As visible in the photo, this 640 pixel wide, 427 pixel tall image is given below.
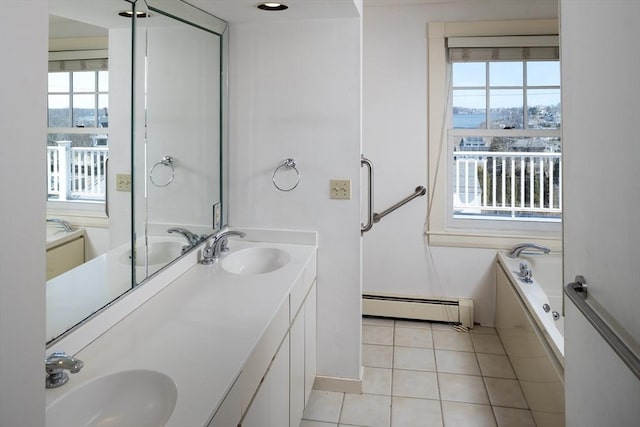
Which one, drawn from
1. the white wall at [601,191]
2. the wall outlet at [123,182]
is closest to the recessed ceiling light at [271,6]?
the wall outlet at [123,182]

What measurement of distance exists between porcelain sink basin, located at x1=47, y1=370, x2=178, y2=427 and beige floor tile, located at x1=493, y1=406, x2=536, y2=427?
5.96 feet

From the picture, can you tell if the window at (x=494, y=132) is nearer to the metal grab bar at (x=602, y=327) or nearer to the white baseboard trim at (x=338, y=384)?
the white baseboard trim at (x=338, y=384)

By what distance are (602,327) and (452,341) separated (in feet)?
7.93

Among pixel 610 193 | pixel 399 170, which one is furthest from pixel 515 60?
pixel 610 193

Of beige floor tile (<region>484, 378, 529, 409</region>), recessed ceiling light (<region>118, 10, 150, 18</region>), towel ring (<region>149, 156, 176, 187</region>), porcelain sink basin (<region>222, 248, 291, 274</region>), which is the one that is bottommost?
beige floor tile (<region>484, 378, 529, 409</region>)

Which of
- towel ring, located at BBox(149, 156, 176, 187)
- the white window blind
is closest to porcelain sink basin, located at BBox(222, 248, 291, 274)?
towel ring, located at BBox(149, 156, 176, 187)

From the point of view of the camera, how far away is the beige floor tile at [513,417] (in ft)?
7.70

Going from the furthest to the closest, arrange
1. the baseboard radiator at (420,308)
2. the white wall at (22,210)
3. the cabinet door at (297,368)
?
the baseboard radiator at (420,308), the cabinet door at (297,368), the white wall at (22,210)

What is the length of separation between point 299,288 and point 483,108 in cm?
221

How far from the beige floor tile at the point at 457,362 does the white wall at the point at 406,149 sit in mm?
589

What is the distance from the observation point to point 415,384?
2721 mm

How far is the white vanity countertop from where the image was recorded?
1.17m

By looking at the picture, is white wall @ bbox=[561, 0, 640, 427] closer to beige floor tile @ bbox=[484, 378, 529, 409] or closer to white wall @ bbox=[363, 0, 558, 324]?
beige floor tile @ bbox=[484, 378, 529, 409]

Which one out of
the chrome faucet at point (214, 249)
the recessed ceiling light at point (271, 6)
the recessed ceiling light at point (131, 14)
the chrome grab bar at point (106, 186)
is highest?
the recessed ceiling light at point (271, 6)
